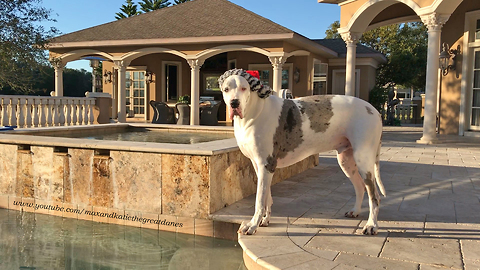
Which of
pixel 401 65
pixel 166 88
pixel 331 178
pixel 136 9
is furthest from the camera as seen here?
pixel 136 9

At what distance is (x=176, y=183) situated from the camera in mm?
3578

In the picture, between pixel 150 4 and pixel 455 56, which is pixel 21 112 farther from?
pixel 150 4

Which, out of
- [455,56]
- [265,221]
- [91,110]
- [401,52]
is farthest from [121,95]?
[401,52]

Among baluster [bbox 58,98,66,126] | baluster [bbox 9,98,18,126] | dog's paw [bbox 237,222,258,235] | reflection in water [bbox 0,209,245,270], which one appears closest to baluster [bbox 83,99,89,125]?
baluster [bbox 58,98,66,126]

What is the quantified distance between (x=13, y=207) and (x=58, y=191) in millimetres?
695

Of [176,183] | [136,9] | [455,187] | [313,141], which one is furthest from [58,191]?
[136,9]

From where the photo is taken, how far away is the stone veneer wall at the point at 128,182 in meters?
3.51

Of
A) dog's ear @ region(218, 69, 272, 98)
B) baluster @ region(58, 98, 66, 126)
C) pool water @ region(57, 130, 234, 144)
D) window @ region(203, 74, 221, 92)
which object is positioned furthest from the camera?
window @ region(203, 74, 221, 92)

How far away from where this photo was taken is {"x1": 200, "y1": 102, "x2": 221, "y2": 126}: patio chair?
1295cm

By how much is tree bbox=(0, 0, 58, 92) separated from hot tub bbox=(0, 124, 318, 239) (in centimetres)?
909

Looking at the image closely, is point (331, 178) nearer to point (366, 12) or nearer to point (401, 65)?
point (366, 12)

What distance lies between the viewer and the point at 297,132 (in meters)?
3.01

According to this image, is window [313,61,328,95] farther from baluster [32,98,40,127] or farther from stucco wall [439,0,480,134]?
baluster [32,98,40,127]

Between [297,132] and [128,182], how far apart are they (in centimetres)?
178
